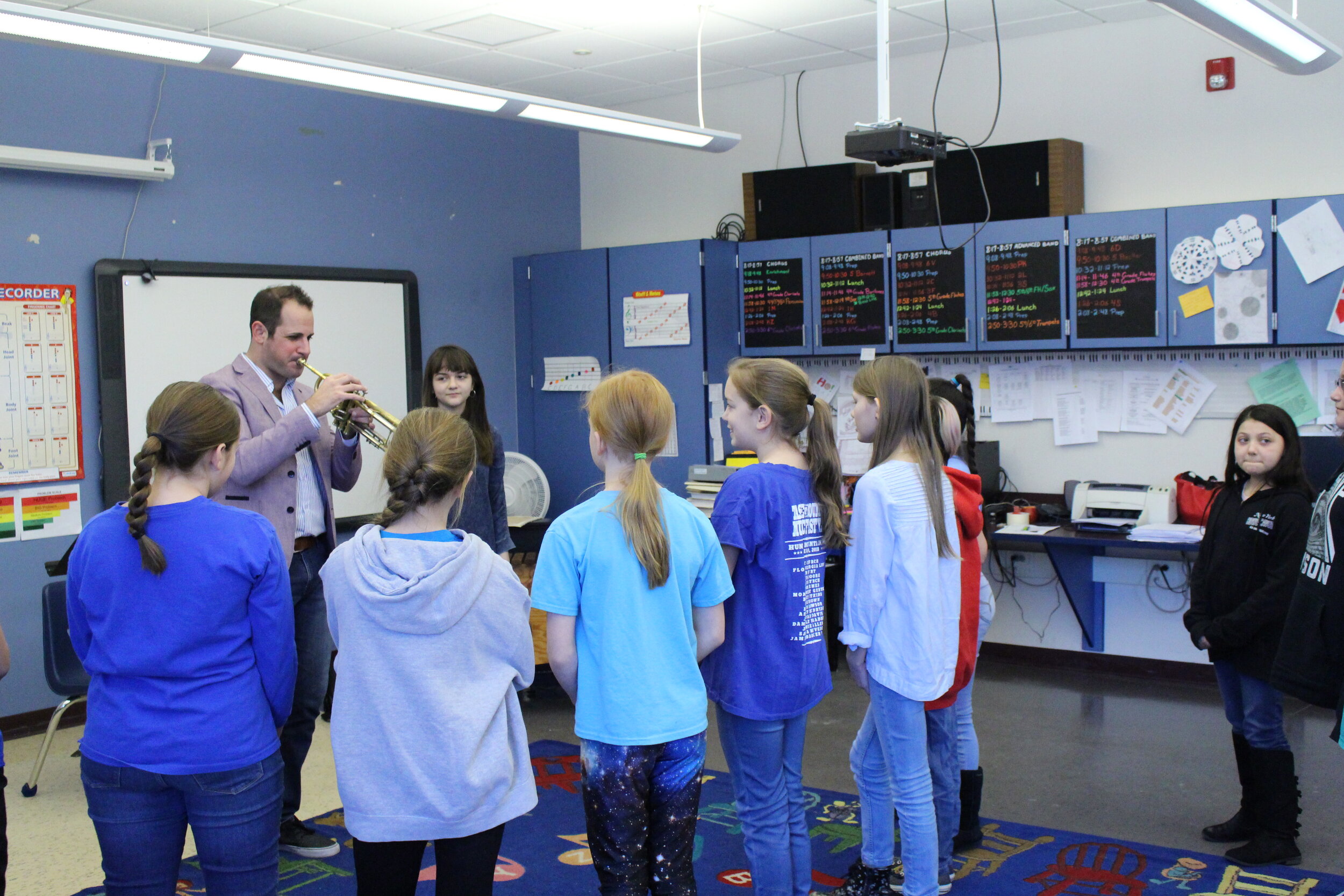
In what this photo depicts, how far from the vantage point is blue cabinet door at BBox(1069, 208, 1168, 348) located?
4551 mm

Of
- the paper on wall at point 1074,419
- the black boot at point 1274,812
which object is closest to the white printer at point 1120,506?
the paper on wall at point 1074,419

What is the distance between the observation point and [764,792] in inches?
91.3

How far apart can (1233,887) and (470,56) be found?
4406 mm

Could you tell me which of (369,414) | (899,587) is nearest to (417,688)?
(899,587)

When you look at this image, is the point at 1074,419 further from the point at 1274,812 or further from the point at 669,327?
the point at 1274,812

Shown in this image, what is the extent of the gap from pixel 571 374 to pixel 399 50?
1.83 metres

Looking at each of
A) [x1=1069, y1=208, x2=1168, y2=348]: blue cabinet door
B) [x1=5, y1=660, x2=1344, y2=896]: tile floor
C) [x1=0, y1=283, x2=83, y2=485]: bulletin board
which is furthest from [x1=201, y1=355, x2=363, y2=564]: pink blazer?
[x1=1069, y1=208, x2=1168, y2=348]: blue cabinet door

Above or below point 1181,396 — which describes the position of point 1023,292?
above

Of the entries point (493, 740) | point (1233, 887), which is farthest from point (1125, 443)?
point (493, 740)

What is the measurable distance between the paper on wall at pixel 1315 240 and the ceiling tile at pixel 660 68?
8.72 feet

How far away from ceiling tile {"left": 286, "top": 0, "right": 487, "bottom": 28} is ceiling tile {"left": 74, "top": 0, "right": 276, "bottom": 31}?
103 millimetres

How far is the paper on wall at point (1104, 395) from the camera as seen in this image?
16.3ft

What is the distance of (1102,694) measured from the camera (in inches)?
186

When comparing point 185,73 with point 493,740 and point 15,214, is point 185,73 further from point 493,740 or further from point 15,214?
point 493,740
